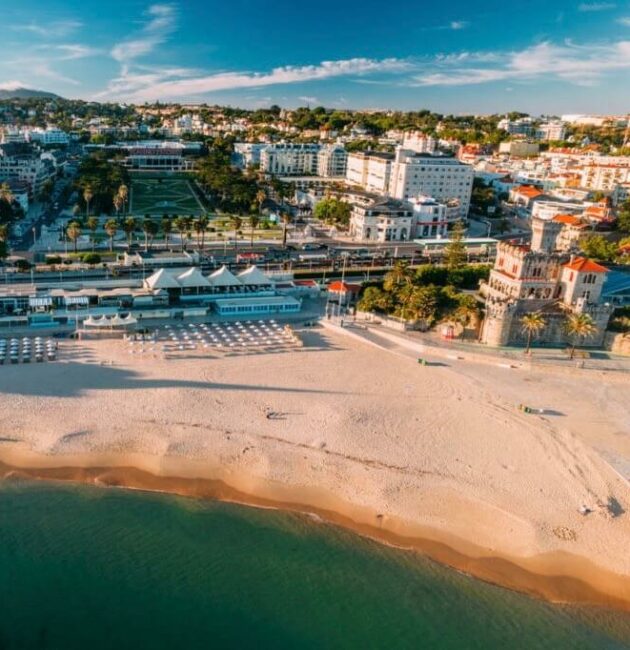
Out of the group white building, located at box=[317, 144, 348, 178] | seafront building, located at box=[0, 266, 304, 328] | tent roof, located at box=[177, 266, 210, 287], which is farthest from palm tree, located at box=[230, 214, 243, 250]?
white building, located at box=[317, 144, 348, 178]

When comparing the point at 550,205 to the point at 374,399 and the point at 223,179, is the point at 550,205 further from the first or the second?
the point at 374,399

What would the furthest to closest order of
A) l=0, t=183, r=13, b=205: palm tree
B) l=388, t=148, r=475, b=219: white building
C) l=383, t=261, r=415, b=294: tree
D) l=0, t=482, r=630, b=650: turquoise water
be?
l=388, t=148, r=475, b=219: white building, l=0, t=183, r=13, b=205: palm tree, l=383, t=261, r=415, b=294: tree, l=0, t=482, r=630, b=650: turquoise water

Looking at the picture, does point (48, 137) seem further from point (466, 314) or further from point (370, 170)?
point (466, 314)

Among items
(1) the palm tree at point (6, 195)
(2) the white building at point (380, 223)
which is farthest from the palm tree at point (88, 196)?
(2) the white building at point (380, 223)

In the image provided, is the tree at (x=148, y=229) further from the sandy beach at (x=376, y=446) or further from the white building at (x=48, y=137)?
the white building at (x=48, y=137)

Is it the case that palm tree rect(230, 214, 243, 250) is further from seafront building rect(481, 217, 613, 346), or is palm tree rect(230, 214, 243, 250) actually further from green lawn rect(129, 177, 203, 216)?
seafront building rect(481, 217, 613, 346)

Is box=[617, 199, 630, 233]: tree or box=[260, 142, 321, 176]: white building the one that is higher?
box=[260, 142, 321, 176]: white building
